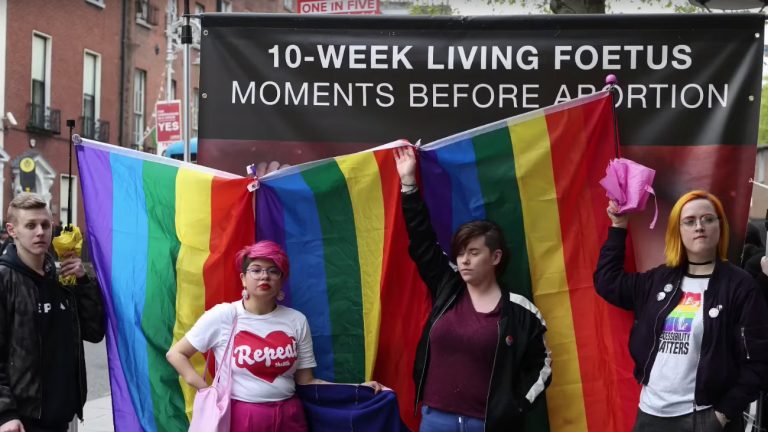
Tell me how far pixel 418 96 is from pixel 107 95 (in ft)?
87.7

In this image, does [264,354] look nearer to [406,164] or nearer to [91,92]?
[406,164]

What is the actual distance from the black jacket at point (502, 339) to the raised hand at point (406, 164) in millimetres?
90

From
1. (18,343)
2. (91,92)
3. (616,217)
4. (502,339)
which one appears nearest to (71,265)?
(18,343)

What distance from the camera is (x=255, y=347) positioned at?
451 cm

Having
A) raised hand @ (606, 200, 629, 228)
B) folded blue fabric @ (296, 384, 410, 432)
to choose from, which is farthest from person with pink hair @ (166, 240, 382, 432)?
raised hand @ (606, 200, 629, 228)

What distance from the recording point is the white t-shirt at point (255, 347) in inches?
177

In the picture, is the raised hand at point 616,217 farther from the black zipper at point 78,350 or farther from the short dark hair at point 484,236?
the black zipper at point 78,350

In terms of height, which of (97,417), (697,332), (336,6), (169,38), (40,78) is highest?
(169,38)

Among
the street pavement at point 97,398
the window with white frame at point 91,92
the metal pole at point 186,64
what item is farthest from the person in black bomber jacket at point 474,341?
the window with white frame at point 91,92

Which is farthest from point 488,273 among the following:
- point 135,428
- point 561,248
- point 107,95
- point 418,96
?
point 107,95

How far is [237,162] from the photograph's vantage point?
548 cm

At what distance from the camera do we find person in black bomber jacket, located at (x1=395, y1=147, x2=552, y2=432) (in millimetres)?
4336

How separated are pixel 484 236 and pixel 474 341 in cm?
49

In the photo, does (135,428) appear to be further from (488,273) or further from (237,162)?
(488,273)
